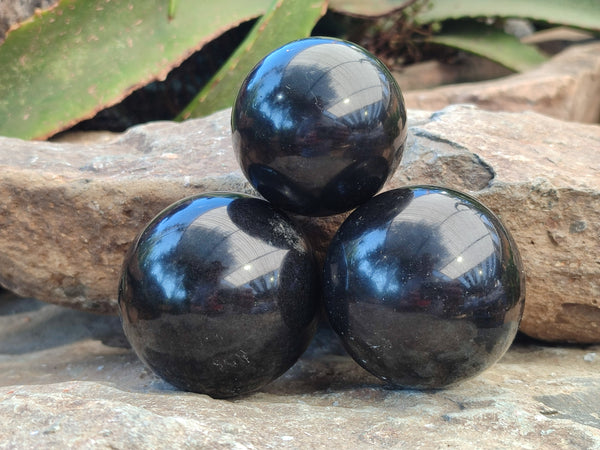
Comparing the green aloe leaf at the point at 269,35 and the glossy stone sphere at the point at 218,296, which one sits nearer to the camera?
the glossy stone sphere at the point at 218,296

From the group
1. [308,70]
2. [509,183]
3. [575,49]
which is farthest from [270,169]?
[575,49]

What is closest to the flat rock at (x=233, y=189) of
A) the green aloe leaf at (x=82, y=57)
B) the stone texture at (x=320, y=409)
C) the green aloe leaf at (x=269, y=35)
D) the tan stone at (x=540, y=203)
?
the tan stone at (x=540, y=203)

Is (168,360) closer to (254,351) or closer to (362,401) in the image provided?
(254,351)

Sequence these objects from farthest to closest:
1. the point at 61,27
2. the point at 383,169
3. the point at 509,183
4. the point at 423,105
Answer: the point at 423,105, the point at 61,27, the point at 509,183, the point at 383,169

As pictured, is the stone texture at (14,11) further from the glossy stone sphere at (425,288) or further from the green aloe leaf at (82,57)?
the glossy stone sphere at (425,288)

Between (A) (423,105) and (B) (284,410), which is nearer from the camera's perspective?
(B) (284,410)
